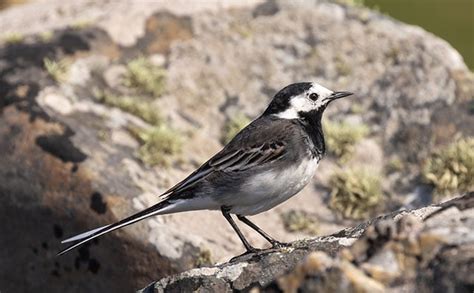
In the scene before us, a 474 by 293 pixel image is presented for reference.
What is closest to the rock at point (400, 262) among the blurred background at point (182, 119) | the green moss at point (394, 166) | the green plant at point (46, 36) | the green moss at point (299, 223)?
the blurred background at point (182, 119)

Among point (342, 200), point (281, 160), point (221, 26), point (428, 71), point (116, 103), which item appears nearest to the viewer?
point (281, 160)

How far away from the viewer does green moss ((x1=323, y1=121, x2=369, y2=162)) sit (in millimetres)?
12594

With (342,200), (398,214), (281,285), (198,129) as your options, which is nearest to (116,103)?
(198,129)

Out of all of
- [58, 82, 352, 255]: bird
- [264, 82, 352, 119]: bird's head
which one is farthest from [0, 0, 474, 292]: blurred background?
[264, 82, 352, 119]: bird's head


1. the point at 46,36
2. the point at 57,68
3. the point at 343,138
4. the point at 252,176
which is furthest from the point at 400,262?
the point at 46,36

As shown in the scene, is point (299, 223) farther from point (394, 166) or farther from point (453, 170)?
point (453, 170)

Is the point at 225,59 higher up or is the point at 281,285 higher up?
the point at 281,285

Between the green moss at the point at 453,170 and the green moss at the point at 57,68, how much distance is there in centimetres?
→ 507

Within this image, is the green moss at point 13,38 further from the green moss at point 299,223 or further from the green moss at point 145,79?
the green moss at point 299,223

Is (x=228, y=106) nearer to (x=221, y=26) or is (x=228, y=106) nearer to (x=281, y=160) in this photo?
(x=221, y=26)

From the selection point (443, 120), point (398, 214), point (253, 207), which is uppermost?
point (398, 214)

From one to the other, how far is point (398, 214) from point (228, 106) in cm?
649

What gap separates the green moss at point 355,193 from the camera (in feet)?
38.0

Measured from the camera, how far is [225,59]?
14.0 metres
